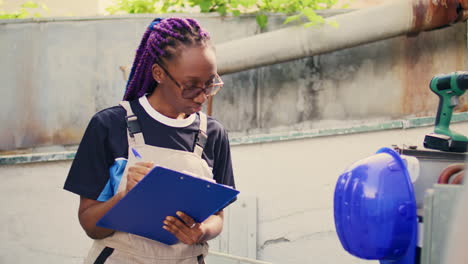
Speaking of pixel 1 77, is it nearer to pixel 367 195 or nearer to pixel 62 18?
pixel 62 18

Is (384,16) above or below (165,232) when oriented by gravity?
above

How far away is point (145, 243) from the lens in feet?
6.48

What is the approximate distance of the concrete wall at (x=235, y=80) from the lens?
531cm

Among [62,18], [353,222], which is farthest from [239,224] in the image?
[62,18]

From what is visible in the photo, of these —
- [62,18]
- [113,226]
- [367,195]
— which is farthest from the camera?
[62,18]

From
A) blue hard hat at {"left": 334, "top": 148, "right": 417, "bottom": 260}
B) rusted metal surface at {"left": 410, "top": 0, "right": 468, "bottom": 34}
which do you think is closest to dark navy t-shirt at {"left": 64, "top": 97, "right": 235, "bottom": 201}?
blue hard hat at {"left": 334, "top": 148, "right": 417, "bottom": 260}

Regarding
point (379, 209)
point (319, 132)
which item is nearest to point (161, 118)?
point (379, 209)

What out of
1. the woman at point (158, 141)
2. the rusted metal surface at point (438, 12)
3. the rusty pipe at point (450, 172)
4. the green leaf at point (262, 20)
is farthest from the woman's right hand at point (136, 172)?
the green leaf at point (262, 20)

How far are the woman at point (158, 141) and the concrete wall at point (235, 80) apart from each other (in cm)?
327

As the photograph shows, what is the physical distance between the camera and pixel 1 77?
5855 mm

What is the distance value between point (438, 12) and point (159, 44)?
11.8ft

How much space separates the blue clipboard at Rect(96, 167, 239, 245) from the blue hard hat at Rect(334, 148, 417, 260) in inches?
16.0

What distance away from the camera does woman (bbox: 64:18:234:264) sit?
1.97 meters

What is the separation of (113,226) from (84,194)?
0.17m
